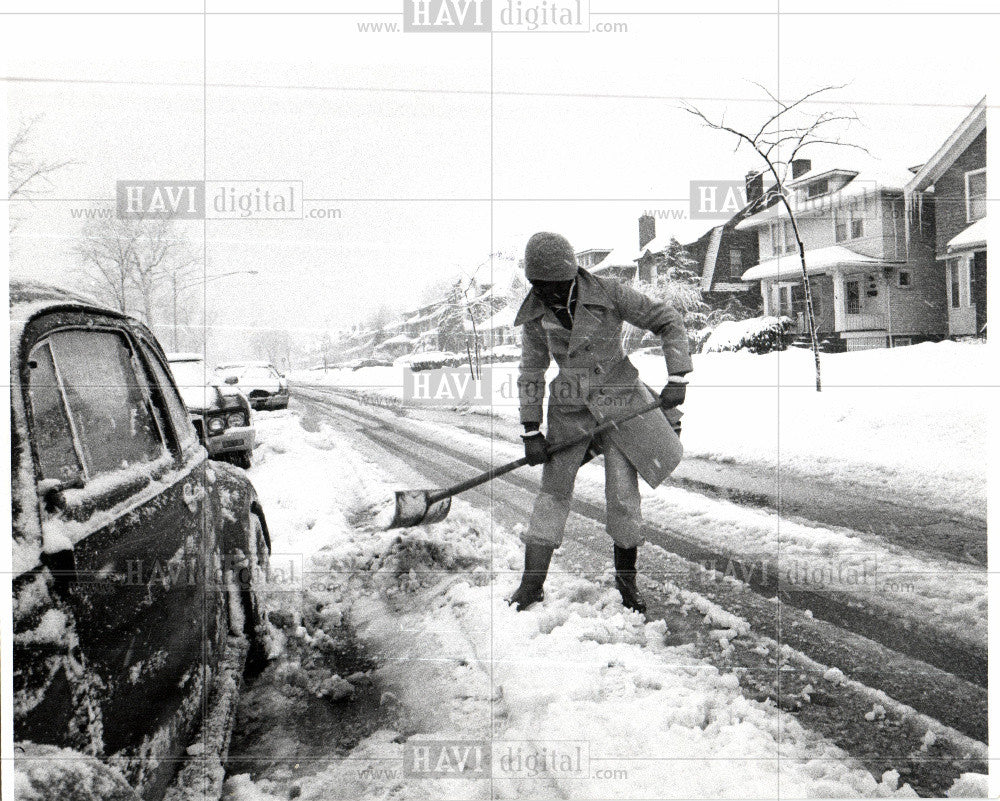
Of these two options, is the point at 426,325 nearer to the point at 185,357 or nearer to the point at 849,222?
the point at 185,357

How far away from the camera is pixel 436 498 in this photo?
258 centimetres

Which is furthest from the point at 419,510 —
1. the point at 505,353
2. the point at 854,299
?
the point at 854,299

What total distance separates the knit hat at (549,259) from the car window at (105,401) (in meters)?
1.33

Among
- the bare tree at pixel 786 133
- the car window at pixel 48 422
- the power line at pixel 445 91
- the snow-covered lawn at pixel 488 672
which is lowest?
the snow-covered lawn at pixel 488 672

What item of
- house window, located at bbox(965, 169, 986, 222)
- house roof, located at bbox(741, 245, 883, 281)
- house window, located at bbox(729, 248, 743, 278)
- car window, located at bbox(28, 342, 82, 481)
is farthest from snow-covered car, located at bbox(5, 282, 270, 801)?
house window, located at bbox(965, 169, 986, 222)

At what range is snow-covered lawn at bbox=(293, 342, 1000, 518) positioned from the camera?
2508 mm

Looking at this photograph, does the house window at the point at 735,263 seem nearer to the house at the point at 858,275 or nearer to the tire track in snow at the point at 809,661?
the house at the point at 858,275

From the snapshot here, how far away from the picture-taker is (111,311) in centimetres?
186

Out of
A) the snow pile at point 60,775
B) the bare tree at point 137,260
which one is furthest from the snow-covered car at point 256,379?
the snow pile at point 60,775

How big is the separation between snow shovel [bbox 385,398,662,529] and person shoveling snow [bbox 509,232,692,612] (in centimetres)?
2

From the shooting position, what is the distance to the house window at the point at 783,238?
2.48 m

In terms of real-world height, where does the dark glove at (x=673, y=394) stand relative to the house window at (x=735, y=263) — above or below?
below

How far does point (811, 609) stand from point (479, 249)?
1.74m

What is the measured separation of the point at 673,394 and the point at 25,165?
2428 millimetres
